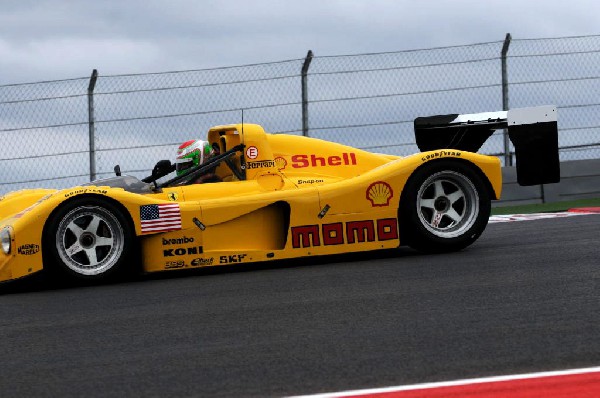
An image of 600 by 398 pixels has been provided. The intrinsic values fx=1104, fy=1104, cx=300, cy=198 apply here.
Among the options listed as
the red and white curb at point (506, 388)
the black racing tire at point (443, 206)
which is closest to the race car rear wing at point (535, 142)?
the black racing tire at point (443, 206)

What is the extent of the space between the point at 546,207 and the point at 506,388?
39.8 ft

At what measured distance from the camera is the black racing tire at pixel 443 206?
8602 mm

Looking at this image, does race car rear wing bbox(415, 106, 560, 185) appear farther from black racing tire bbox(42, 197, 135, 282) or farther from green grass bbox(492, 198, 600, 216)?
green grass bbox(492, 198, 600, 216)

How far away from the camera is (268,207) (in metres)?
8.44

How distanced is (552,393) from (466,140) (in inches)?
236

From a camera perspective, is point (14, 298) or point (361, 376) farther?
point (14, 298)

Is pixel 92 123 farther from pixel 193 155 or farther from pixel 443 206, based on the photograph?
pixel 443 206

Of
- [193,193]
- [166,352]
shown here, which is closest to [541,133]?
[193,193]

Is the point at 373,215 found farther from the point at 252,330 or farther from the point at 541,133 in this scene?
the point at 252,330

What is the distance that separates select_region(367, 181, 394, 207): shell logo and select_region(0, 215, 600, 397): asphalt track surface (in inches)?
18.7

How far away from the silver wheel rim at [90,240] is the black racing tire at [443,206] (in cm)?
223

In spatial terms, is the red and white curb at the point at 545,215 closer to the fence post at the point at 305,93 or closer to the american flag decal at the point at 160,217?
the fence post at the point at 305,93

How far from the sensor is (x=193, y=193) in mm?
8508

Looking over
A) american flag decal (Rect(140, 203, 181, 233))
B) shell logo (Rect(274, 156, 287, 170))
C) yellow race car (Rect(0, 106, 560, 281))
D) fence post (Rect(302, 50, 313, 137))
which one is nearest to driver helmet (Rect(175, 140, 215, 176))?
yellow race car (Rect(0, 106, 560, 281))
